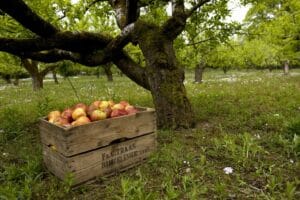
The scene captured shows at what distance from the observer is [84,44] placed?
748cm

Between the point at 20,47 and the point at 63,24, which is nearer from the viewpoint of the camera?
the point at 20,47

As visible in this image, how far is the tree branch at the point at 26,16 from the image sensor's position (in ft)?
18.9

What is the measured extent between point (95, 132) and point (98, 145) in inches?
7.5

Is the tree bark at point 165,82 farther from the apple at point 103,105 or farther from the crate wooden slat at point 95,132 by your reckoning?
the apple at point 103,105

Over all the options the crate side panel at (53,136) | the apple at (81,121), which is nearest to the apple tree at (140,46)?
the apple at (81,121)

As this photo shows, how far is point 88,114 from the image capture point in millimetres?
4473

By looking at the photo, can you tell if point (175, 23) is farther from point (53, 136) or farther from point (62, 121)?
point (53, 136)

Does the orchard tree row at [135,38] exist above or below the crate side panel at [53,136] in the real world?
above

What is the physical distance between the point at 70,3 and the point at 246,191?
8227 millimetres

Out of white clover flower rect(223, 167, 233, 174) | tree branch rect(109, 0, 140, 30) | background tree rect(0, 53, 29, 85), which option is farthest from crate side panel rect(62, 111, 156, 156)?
background tree rect(0, 53, 29, 85)

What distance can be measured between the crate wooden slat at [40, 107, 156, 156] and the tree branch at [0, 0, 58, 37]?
2566 millimetres

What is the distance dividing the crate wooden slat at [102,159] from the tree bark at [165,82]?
4.88 ft

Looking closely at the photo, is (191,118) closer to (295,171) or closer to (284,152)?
(284,152)

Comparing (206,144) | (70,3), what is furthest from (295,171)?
(70,3)
